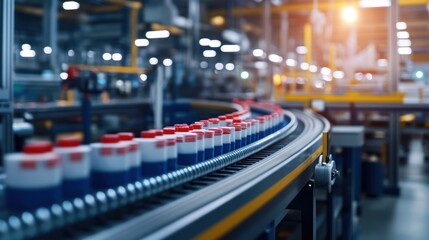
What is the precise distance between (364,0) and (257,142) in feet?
24.5

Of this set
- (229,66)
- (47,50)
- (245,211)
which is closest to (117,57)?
(47,50)

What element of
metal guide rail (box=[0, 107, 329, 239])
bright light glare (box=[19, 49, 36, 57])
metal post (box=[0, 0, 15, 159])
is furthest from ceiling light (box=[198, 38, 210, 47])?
metal guide rail (box=[0, 107, 329, 239])

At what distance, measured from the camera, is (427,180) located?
23.6 ft

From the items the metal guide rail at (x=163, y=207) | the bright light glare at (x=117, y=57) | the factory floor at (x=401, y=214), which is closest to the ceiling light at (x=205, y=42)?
the bright light glare at (x=117, y=57)

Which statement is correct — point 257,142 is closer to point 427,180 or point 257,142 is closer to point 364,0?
point 427,180

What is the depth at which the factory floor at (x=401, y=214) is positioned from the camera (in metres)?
4.58

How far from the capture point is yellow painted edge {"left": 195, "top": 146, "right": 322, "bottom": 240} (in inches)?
41.9

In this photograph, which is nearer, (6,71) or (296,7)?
(6,71)

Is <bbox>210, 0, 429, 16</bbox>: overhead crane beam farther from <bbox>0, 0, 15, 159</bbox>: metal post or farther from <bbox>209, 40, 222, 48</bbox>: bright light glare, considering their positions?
<bbox>0, 0, 15, 159</bbox>: metal post

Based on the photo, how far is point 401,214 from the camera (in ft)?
17.4

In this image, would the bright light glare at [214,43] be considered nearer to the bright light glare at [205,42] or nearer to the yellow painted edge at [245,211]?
the bright light glare at [205,42]

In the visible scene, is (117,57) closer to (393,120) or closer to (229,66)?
(229,66)

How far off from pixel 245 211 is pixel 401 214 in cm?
464

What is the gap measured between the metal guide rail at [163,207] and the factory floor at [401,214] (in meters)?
3.38
